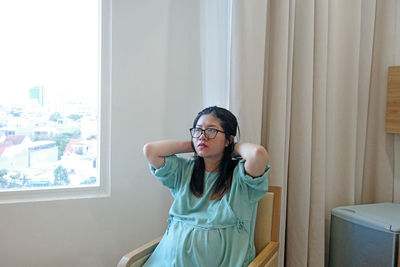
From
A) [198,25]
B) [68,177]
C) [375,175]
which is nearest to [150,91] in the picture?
[198,25]

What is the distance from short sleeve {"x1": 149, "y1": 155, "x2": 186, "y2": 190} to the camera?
65.0 inches

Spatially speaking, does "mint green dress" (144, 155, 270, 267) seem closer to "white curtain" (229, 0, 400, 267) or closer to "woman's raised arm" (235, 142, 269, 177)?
"woman's raised arm" (235, 142, 269, 177)

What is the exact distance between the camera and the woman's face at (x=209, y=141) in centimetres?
156

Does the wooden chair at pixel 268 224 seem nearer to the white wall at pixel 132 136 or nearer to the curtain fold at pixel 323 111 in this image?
the curtain fold at pixel 323 111

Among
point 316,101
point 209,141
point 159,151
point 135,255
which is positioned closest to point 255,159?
point 209,141

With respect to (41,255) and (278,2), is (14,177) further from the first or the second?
(278,2)

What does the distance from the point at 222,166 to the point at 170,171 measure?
228mm

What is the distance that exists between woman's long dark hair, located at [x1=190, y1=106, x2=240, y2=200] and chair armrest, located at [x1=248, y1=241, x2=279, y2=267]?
0.28m

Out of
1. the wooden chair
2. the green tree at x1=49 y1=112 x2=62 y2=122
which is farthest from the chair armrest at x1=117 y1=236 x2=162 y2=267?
the green tree at x1=49 y1=112 x2=62 y2=122

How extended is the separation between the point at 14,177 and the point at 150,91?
2.69 ft

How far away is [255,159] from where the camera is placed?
1.46 meters

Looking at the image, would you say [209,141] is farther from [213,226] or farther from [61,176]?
[61,176]

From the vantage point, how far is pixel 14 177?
194 cm

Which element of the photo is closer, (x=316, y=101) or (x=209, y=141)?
(x=209, y=141)
